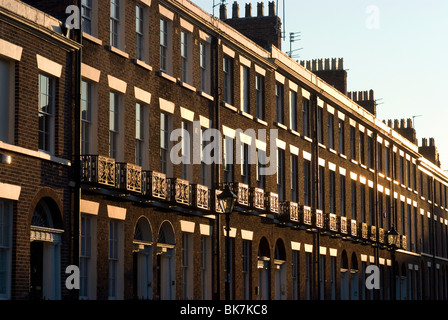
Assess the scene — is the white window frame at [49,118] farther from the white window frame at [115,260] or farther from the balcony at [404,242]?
the balcony at [404,242]

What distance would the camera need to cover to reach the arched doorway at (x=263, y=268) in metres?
40.6

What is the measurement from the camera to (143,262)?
104 ft

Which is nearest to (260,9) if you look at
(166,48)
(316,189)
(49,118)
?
(316,189)

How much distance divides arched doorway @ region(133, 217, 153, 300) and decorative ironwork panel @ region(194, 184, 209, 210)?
2576mm

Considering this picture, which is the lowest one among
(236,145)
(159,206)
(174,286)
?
(174,286)

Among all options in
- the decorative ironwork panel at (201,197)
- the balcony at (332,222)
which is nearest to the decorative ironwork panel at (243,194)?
the decorative ironwork panel at (201,197)

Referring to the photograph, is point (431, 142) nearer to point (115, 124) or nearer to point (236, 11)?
point (236, 11)

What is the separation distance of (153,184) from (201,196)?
380 cm

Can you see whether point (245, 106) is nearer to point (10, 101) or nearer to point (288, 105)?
point (288, 105)

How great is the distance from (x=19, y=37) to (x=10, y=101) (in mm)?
1568

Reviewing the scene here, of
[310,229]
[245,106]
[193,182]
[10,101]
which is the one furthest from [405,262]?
[10,101]

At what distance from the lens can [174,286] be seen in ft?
108

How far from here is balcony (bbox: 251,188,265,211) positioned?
125 ft

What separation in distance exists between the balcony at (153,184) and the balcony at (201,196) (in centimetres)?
Result: 249
